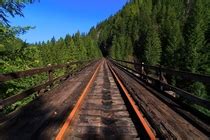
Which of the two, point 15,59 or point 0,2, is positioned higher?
point 0,2

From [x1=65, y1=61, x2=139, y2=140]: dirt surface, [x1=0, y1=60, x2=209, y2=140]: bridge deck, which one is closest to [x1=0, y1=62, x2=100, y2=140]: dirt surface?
[x1=0, y1=60, x2=209, y2=140]: bridge deck

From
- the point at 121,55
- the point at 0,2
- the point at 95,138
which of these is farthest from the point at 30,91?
the point at 121,55

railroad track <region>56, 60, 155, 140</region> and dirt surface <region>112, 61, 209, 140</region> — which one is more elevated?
railroad track <region>56, 60, 155, 140</region>

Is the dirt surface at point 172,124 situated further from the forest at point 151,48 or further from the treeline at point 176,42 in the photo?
the treeline at point 176,42

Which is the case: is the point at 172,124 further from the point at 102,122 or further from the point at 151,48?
the point at 151,48

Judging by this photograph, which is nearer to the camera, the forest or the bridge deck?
the bridge deck

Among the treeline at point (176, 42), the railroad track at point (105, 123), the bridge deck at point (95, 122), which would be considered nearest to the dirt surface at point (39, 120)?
the bridge deck at point (95, 122)

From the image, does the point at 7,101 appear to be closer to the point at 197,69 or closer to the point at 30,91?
the point at 30,91

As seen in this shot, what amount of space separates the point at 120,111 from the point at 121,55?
14578cm

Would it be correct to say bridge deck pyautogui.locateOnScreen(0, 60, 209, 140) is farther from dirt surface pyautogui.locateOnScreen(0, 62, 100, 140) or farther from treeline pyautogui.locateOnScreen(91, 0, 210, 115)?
treeline pyautogui.locateOnScreen(91, 0, 210, 115)

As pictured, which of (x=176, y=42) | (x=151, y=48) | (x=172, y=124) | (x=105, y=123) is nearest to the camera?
(x=105, y=123)

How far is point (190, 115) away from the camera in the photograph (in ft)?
30.4

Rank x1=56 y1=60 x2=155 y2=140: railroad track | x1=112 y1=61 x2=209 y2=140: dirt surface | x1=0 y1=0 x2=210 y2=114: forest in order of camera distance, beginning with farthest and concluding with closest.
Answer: x1=0 y1=0 x2=210 y2=114: forest < x1=112 y1=61 x2=209 y2=140: dirt surface < x1=56 y1=60 x2=155 y2=140: railroad track

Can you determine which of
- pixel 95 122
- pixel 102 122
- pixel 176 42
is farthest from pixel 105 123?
pixel 176 42
